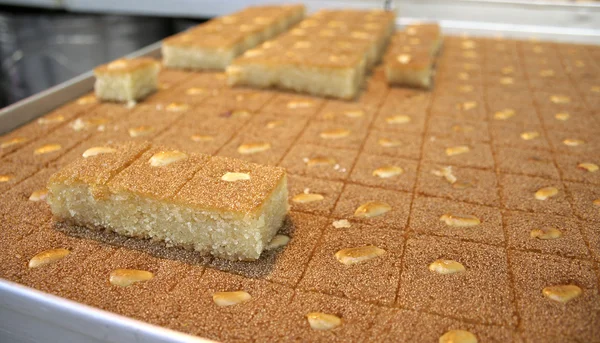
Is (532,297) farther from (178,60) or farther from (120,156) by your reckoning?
(178,60)

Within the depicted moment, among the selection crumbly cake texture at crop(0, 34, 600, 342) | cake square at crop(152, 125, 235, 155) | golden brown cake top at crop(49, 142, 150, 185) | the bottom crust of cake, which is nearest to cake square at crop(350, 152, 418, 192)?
crumbly cake texture at crop(0, 34, 600, 342)

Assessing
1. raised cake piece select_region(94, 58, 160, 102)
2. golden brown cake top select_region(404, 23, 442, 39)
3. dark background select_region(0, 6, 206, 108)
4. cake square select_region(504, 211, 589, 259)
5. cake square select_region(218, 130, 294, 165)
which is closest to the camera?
cake square select_region(504, 211, 589, 259)

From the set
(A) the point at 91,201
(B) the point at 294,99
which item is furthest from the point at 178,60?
(A) the point at 91,201

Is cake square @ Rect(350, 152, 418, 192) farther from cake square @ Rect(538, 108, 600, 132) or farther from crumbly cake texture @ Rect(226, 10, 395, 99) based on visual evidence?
cake square @ Rect(538, 108, 600, 132)

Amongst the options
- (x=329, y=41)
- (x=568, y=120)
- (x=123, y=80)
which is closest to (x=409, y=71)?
(x=329, y=41)

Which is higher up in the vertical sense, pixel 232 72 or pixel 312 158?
pixel 232 72

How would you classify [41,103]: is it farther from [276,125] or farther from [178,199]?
[178,199]
